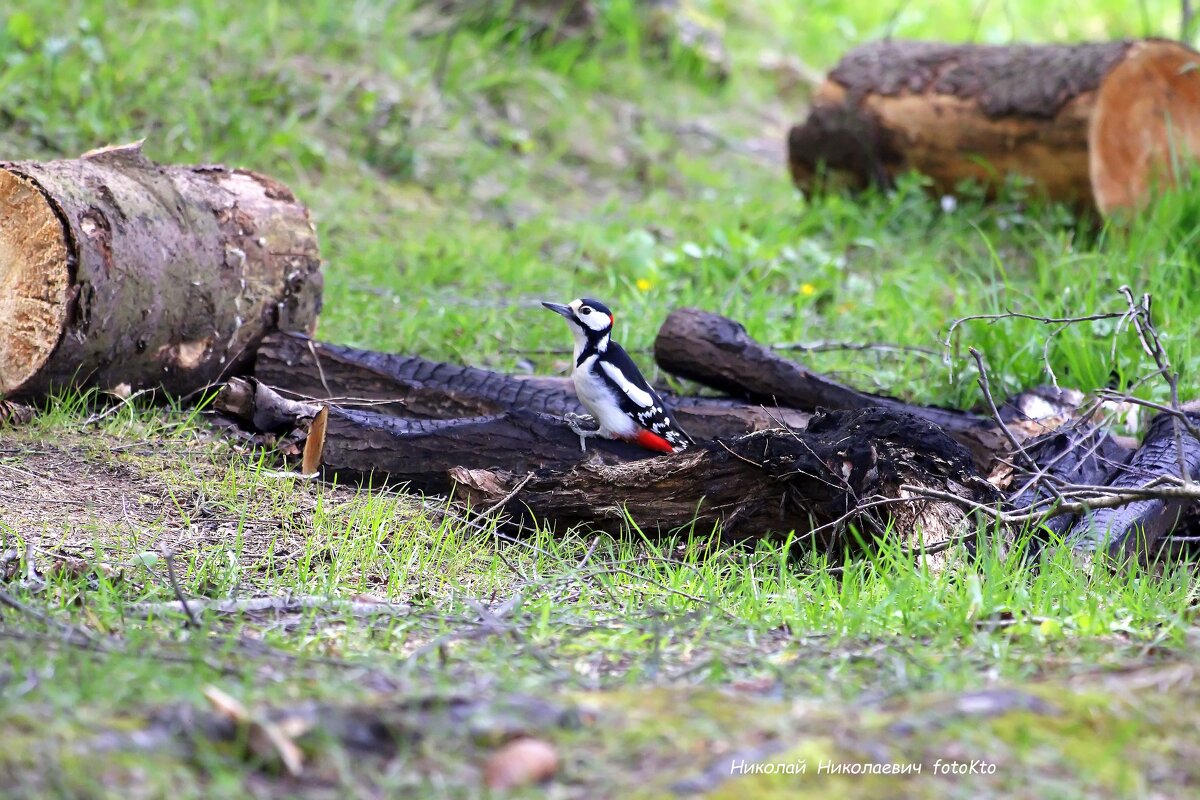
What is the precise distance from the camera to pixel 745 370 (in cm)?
479

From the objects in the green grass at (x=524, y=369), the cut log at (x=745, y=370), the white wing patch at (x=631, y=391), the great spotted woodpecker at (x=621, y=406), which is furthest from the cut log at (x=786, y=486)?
the cut log at (x=745, y=370)

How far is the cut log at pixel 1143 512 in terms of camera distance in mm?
3693

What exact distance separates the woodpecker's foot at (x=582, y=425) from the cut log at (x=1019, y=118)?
377 centimetres

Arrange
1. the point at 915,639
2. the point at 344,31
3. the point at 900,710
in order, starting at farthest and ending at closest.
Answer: the point at 344,31
the point at 915,639
the point at 900,710

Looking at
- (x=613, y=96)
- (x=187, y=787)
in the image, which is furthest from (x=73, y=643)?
(x=613, y=96)

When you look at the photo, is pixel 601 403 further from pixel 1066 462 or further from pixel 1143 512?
pixel 1143 512

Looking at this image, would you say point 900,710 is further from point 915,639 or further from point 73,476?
point 73,476

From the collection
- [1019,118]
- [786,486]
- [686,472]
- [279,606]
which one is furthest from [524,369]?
[1019,118]

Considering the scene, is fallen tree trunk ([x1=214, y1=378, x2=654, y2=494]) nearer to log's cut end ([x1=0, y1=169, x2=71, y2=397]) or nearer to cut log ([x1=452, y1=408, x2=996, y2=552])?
cut log ([x1=452, y1=408, x2=996, y2=552])

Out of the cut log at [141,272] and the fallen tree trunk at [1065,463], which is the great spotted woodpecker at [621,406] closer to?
the fallen tree trunk at [1065,463]

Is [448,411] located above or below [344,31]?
below

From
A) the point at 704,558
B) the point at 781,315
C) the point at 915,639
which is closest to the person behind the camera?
the point at 915,639

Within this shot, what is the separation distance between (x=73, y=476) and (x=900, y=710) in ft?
9.61

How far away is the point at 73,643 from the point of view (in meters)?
2.44
